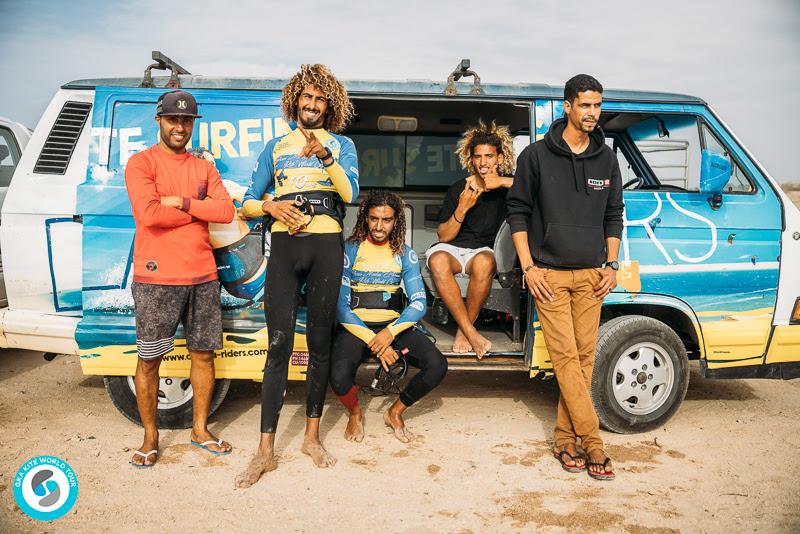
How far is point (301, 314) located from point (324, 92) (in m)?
1.39

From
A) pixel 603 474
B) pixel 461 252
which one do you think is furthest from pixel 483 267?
pixel 603 474

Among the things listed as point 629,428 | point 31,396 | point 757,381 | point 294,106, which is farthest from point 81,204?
point 757,381

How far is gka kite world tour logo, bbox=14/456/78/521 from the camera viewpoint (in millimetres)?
3275

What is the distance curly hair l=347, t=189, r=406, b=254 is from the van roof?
0.68 metres

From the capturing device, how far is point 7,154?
6.41 meters

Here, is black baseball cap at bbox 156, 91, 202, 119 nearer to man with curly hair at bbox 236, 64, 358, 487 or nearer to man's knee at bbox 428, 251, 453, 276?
man with curly hair at bbox 236, 64, 358, 487

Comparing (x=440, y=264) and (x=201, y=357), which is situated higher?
(x=440, y=264)

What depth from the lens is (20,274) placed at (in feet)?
13.3

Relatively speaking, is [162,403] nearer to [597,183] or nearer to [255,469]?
[255,469]

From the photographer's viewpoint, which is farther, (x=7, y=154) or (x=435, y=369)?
(x=7, y=154)

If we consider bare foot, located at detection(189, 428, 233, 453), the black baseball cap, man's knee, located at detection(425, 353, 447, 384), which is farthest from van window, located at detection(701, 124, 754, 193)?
bare foot, located at detection(189, 428, 233, 453)

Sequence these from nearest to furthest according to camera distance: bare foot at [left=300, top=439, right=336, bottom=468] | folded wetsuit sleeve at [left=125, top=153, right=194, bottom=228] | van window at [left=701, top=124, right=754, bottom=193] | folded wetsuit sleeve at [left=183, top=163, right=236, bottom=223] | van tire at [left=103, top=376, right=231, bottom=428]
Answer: folded wetsuit sleeve at [left=125, top=153, right=194, bottom=228] → folded wetsuit sleeve at [left=183, top=163, right=236, bottom=223] → bare foot at [left=300, top=439, right=336, bottom=468] → van tire at [left=103, top=376, right=231, bottom=428] → van window at [left=701, top=124, right=754, bottom=193]

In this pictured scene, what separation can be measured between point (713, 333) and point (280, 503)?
3.02 meters

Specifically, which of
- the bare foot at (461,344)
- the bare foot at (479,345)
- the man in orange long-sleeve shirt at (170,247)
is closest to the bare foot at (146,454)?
the man in orange long-sleeve shirt at (170,247)
